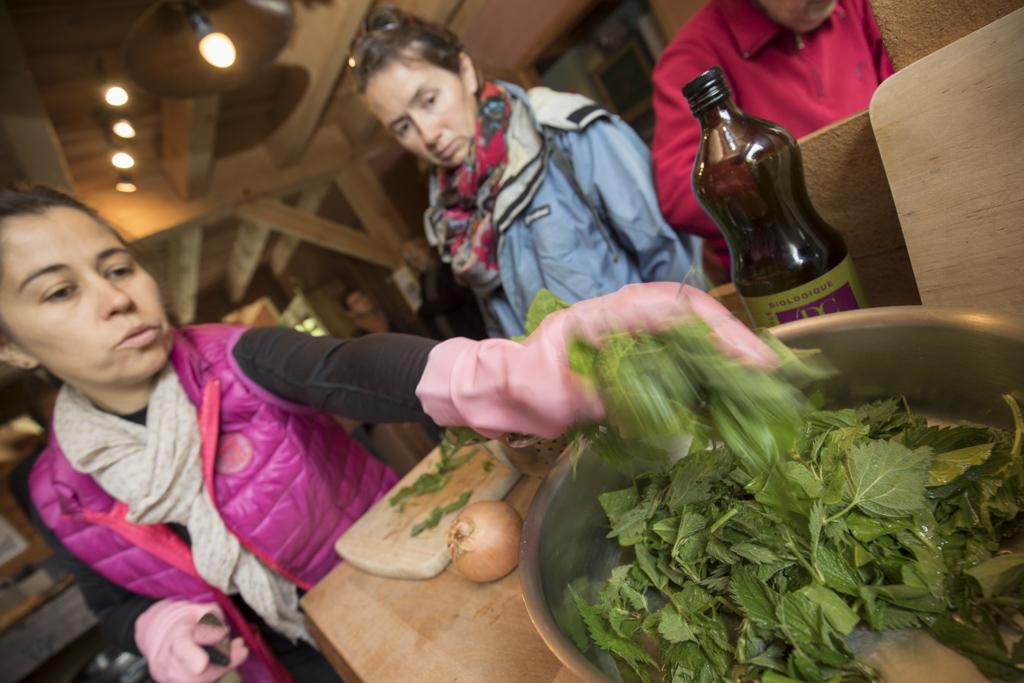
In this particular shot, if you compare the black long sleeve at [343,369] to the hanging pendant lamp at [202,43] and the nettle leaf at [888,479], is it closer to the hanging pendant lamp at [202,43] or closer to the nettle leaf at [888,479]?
the nettle leaf at [888,479]

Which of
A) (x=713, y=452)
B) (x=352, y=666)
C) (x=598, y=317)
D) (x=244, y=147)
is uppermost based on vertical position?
(x=244, y=147)

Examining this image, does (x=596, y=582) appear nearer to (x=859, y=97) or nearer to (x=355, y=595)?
(x=355, y=595)

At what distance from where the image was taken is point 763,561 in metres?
0.49

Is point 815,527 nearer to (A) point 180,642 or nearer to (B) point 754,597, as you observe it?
(B) point 754,597

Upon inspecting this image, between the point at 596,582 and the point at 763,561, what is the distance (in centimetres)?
22

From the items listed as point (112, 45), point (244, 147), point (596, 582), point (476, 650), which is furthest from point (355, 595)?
point (244, 147)

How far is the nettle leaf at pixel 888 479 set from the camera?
470 mm

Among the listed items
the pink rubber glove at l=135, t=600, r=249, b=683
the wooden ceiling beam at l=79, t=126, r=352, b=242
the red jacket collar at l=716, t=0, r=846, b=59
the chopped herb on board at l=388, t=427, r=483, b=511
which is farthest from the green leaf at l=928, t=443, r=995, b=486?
the wooden ceiling beam at l=79, t=126, r=352, b=242

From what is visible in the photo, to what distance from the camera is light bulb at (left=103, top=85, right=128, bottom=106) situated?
7.27 feet

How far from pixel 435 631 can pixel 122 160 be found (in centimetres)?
293

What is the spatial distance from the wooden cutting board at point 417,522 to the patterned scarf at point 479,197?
703 mm

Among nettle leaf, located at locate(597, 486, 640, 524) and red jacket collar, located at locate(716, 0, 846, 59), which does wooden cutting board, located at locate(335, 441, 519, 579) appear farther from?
red jacket collar, located at locate(716, 0, 846, 59)

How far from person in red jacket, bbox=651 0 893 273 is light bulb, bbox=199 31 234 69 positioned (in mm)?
1314

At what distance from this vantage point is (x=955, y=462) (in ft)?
1.62
